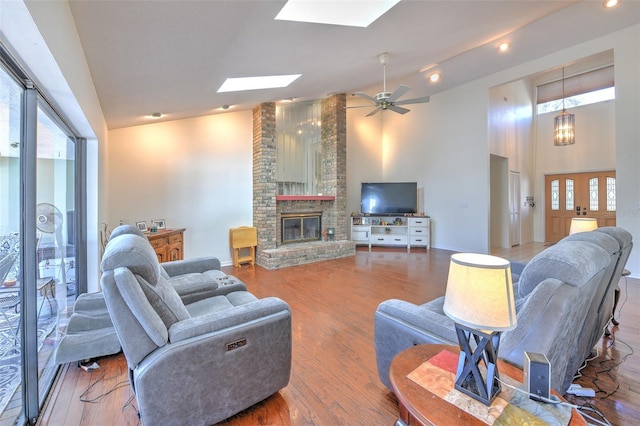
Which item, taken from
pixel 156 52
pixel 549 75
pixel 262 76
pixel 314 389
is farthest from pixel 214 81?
pixel 549 75

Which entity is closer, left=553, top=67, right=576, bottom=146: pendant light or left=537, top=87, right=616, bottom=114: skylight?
left=553, top=67, right=576, bottom=146: pendant light

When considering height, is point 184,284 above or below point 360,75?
below

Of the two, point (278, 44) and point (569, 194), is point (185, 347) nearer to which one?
point (278, 44)

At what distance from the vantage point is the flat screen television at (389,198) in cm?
715

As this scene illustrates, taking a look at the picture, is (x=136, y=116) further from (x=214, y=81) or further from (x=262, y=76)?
(x=262, y=76)

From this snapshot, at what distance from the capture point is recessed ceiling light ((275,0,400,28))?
95.3 inches

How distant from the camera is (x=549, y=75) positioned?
7289mm

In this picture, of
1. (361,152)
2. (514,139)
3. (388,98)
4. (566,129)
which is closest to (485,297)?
(388,98)

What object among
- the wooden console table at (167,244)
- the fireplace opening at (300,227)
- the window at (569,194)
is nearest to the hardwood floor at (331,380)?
the wooden console table at (167,244)

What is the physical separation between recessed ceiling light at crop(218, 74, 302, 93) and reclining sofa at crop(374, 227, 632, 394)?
137 inches

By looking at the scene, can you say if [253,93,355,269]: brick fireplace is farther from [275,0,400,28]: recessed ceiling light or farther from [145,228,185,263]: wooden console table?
[275,0,400,28]: recessed ceiling light

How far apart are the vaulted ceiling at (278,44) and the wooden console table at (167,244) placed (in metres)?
1.69

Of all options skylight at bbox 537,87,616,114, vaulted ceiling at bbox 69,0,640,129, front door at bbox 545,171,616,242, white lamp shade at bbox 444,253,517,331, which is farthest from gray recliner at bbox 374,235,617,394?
skylight at bbox 537,87,616,114

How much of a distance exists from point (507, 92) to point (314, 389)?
8018 mm
